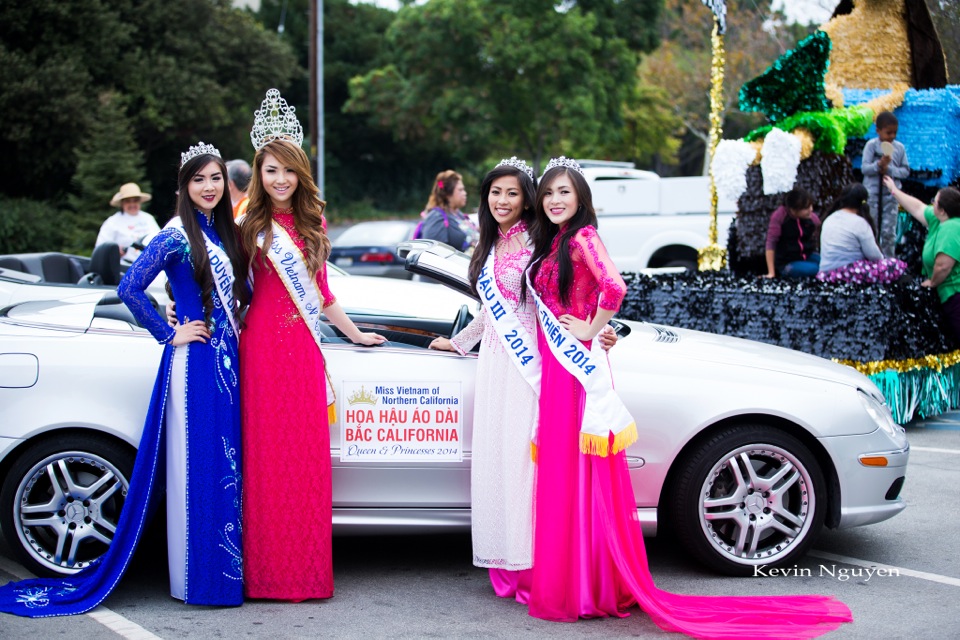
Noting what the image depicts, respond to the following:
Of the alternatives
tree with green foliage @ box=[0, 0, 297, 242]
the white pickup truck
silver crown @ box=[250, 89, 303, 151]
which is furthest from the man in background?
tree with green foliage @ box=[0, 0, 297, 242]

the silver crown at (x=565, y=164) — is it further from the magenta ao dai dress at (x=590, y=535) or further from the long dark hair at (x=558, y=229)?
the magenta ao dai dress at (x=590, y=535)

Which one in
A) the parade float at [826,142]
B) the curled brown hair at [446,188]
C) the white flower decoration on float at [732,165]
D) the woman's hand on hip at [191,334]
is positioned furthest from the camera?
the white flower decoration on float at [732,165]

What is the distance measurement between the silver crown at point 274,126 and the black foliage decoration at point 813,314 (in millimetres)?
4338

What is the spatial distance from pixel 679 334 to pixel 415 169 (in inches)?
1462

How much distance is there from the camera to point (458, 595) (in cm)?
425

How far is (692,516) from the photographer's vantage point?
14.1 feet

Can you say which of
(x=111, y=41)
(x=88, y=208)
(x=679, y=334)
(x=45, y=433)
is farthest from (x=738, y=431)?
(x=111, y=41)

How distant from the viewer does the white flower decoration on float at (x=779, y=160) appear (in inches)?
358

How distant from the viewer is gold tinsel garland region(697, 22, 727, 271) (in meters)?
9.68

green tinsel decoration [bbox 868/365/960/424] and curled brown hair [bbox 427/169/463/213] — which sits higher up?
curled brown hair [bbox 427/169/463/213]

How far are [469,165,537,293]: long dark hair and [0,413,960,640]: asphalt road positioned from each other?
1.31m

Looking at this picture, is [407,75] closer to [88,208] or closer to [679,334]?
[88,208]

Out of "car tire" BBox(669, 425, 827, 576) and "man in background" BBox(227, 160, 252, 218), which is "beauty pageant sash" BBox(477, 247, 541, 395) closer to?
"car tire" BBox(669, 425, 827, 576)

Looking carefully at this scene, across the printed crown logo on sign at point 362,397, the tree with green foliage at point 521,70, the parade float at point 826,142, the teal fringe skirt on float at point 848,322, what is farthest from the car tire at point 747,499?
the tree with green foliage at point 521,70
